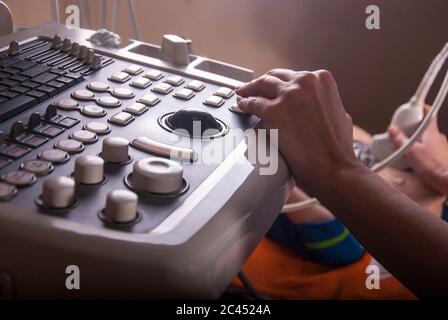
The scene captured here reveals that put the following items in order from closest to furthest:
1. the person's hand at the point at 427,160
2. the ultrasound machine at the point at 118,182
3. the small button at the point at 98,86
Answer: the ultrasound machine at the point at 118,182 → the small button at the point at 98,86 → the person's hand at the point at 427,160

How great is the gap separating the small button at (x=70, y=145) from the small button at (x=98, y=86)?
0.12 metres

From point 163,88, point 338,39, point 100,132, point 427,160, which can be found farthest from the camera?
point 338,39

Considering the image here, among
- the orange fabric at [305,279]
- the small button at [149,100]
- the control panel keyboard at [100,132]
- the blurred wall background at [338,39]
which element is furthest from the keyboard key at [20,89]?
the blurred wall background at [338,39]

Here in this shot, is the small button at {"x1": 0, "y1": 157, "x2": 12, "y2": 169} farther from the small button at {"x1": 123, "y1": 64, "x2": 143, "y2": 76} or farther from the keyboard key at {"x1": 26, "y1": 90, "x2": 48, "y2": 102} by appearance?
the small button at {"x1": 123, "y1": 64, "x2": 143, "y2": 76}

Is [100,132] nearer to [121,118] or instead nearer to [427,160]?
[121,118]

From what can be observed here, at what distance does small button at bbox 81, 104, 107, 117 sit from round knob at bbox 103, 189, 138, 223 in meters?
0.15

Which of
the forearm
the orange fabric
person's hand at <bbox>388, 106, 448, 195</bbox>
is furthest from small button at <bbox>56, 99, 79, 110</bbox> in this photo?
person's hand at <bbox>388, 106, 448, 195</bbox>

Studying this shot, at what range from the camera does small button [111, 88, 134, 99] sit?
555 millimetres

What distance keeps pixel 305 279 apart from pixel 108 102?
0.61 m

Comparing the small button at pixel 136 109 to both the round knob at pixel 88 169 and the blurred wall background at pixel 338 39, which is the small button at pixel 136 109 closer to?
the round knob at pixel 88 169

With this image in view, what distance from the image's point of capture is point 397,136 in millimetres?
1245

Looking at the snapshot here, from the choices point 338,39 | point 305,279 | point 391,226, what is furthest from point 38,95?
point 338,39

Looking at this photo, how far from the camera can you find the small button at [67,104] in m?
0.51
